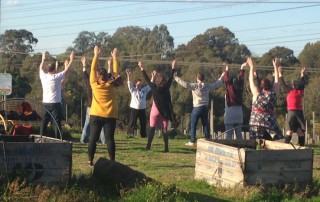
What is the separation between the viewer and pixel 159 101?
16.2 metres

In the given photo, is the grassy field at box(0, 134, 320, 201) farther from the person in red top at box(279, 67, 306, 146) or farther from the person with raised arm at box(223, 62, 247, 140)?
the person with raised arm at box(223, 62, 247, 140)

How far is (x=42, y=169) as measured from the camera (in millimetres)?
9062

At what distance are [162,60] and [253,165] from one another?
43.1 metres

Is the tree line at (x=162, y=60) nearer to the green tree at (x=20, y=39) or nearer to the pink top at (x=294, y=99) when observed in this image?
the green tree at (x=20, y=39)

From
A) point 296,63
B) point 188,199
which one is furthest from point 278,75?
point 296,63

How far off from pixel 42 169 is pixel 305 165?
12.7 ft

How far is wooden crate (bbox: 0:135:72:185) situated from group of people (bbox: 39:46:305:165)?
3.50 feet

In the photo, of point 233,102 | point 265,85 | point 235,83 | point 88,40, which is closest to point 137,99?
point 233,102

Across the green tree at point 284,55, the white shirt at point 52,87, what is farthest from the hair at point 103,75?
the green tree at point 284,55

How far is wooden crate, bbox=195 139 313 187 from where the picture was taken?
1012cm

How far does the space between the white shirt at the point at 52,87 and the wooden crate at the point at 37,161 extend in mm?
5771

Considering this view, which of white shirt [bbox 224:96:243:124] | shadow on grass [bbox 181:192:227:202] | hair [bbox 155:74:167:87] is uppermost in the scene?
hair [bbox 155:74:167:87]

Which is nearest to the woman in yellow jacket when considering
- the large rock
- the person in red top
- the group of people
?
the group of people

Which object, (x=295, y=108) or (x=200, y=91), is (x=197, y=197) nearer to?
(x=295, y=108)
